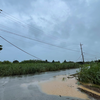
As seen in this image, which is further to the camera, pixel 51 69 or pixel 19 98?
pixel 51 69

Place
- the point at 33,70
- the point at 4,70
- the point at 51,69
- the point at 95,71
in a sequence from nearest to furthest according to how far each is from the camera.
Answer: the point at 95,71, the point at 4,70, the point at 33,70, the point at 51,69

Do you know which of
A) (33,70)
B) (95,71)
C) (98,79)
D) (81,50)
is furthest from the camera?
(81,50)

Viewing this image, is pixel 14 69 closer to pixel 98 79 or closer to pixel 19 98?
pixel 19 98

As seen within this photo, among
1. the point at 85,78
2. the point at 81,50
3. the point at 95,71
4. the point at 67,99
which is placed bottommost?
the point at 67,99

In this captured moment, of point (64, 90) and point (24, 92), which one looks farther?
point (64, 90)

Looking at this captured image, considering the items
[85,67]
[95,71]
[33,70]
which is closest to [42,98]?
[95,71]

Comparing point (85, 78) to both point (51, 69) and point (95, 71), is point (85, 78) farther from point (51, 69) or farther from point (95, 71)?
point (51, 69)

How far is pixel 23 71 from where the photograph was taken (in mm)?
11094

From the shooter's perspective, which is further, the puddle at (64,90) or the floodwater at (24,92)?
the puddle at (64,90)

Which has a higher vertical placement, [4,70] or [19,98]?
[4,70]

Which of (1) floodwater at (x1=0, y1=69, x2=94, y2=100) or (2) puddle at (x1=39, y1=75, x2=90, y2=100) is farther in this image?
(2) puddle at (x1=39, y1=75, x2=90, y2=100)

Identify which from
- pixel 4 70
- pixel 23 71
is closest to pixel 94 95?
pixel 23 71

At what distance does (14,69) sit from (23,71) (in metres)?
1.00

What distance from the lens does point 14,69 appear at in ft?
35.8
